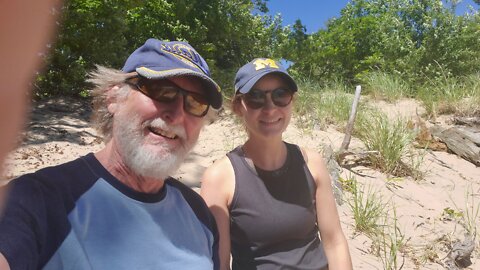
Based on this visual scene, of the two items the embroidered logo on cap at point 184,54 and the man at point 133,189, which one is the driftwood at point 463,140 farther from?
the embroidered logo on cap at point 184,54

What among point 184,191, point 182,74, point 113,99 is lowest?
point 184,191

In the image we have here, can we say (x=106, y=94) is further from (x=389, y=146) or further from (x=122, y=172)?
(x=389, y=146)

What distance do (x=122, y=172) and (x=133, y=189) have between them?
0.08 meters

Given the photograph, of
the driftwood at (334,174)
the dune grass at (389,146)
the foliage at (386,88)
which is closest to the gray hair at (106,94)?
the driftwood at (334,174)

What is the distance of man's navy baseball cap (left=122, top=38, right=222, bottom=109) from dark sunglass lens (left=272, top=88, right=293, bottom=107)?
22.1 inches

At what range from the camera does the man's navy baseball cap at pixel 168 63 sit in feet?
4.79

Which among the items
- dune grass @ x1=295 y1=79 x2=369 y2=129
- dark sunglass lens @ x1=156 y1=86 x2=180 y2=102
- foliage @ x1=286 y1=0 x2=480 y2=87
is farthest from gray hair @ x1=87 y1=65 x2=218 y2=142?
foliage @ x1=286 y1=0 x2=480 y2=87

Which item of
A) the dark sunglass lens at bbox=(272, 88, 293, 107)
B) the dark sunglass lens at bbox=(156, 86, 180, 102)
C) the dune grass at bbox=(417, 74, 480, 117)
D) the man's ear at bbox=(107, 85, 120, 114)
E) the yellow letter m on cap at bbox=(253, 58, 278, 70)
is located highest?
the dune grass at bbox=(417, 74, 480, 117)

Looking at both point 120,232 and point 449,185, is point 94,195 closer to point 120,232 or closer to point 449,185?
point 120,232

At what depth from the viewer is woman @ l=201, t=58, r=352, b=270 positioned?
6.34ft

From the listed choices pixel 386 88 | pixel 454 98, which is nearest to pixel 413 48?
pixel 386 88

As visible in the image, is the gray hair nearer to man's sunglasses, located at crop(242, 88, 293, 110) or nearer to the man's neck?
the man's neck

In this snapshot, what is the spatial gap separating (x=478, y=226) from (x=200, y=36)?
6.28 meters

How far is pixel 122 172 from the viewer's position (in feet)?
4.78
